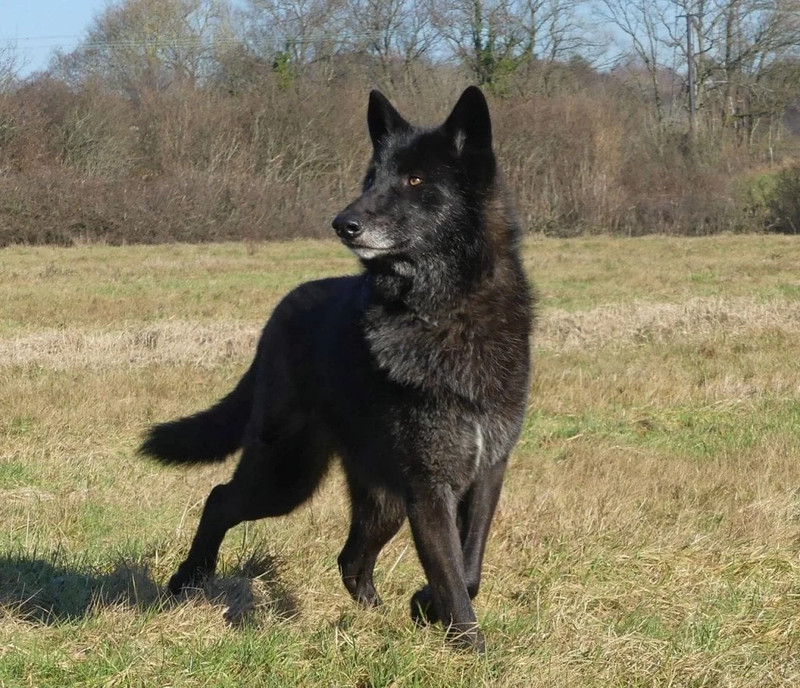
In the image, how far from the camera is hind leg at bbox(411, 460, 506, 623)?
4.21 metres

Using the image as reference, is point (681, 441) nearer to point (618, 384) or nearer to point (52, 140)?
point (618, 384)

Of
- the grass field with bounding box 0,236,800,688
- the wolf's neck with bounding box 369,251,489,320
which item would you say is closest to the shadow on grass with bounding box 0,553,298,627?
the grass field with bounding box 0,236,800,688

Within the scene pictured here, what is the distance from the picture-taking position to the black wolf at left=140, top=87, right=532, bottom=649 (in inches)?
162

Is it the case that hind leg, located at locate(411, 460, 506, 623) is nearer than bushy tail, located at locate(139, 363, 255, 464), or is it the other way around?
hind leg, located at locate(411, 460, 506, 623)

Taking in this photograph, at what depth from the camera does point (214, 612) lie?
450 cm

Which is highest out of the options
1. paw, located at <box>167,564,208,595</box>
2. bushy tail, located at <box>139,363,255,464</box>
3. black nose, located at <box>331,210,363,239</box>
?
black nose, located at <box>331,210,363,239</box>

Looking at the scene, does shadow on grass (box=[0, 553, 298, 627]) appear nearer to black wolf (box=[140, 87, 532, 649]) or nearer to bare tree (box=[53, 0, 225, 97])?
black wolf (box=[140, 87, 532, 649])

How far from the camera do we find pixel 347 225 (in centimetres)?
414

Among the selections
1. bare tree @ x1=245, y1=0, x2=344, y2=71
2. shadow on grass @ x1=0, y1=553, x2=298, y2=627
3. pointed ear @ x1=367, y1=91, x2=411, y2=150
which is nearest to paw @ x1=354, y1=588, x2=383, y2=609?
shadow on grass @ x1=0, y1=553, x2=298, y2=627

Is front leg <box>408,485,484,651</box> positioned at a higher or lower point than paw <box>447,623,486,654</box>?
higher

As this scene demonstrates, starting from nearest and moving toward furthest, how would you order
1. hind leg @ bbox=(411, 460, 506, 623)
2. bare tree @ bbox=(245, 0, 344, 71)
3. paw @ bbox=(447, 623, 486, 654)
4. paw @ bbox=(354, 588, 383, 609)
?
paw @ bbox=(447, 623, 486, 654), hind leg @ bbox=(411, 460, 506, 623), paw @ bbox=(354, 588, 383, 609), bare tree @ bbox=(245, 0, 344, 71)

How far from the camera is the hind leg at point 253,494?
4816mm

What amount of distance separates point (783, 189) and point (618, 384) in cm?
2850

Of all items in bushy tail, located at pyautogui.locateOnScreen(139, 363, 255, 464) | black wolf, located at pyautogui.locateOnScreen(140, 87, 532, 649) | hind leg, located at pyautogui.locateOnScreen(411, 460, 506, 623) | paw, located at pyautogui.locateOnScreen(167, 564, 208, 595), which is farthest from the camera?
bushy tail, located at pyautogui.locateOnScreen(139, 363, 255, 464)
